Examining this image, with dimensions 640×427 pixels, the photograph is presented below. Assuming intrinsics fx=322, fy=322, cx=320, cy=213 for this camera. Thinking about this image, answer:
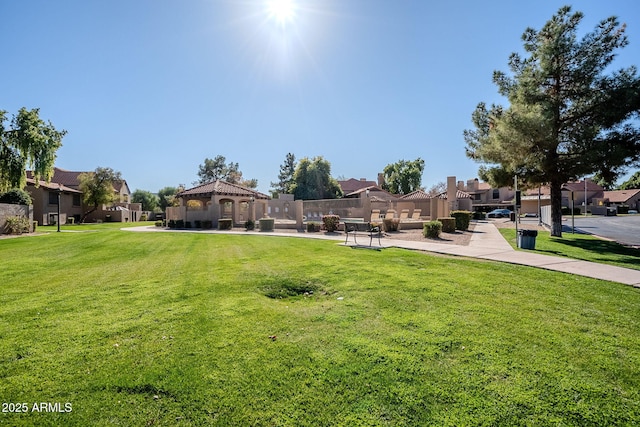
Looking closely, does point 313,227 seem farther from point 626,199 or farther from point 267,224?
point 626,199

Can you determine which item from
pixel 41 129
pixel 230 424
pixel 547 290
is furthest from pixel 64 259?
pixel 41 129

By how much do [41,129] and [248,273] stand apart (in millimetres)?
26706

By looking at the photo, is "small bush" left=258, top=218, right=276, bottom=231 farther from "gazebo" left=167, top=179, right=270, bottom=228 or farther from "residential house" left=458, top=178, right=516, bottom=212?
"residential house" left=458, top=178, right=516, bottom=212

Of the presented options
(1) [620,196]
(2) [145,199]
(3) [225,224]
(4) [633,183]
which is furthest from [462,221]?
(4) [633,183]

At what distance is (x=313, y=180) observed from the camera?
164ft

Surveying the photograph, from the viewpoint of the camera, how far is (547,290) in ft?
19.8

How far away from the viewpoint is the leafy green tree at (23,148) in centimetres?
2338

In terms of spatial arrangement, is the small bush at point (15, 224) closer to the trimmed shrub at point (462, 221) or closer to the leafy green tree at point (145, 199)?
the trimmed shrub at point (462, 221)

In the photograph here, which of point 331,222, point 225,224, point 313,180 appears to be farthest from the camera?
point 313,180

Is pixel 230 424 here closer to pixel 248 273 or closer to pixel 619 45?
pixel 248 273

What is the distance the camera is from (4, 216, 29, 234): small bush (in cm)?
2008

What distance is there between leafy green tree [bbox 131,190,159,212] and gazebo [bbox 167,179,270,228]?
44.9 meters

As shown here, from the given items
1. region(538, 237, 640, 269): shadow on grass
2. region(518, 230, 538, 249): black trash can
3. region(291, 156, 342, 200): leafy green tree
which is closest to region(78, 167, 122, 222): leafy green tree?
region(291, 156, 342, 200): leafy green tree

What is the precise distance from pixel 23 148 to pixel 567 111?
34682 mm
